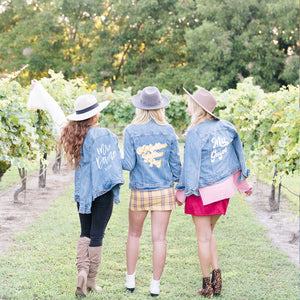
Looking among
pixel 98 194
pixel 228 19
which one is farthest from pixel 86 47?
pixel 98 194

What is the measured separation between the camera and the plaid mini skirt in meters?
3.62

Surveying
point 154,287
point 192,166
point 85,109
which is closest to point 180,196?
point 192,166

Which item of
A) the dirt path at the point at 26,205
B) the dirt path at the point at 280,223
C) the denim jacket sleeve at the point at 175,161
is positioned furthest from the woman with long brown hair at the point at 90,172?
the dirt path at the point at 280,223

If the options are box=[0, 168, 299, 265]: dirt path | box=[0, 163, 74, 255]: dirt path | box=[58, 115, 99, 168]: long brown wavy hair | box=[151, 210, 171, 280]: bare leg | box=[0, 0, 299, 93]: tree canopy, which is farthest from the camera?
box=[0, 0, 299, 93]: tree canopy

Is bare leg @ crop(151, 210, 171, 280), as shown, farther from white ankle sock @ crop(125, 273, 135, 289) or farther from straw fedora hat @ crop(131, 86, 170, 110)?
straw fedora hat @ crop(131, 86, 170, 110)

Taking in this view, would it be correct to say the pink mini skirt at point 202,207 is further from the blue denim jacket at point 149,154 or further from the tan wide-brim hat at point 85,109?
the tan wide-brim hat at point 85,109

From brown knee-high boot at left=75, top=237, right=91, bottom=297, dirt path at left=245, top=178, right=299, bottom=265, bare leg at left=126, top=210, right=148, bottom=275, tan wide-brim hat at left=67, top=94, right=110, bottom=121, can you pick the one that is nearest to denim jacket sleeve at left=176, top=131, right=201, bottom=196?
bare leg at left=126, top=210, right=148, bottom=275

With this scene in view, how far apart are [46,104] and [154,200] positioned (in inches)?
51.7

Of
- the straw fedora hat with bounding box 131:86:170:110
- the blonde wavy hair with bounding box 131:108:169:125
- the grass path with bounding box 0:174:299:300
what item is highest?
the straw fedora hat with bounding box 131:86:170:110

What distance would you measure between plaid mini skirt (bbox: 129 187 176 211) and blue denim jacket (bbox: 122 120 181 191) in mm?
45

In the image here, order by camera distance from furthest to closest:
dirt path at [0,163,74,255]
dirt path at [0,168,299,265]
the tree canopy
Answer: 1. the tree canopy
2. dirt path at [0,163,74,255]
3. dirt path at [0,168,299,265]

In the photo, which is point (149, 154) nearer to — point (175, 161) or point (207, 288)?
point (175, 161)

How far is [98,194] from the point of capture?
11.3ft

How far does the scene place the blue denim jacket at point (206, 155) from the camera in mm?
3488
